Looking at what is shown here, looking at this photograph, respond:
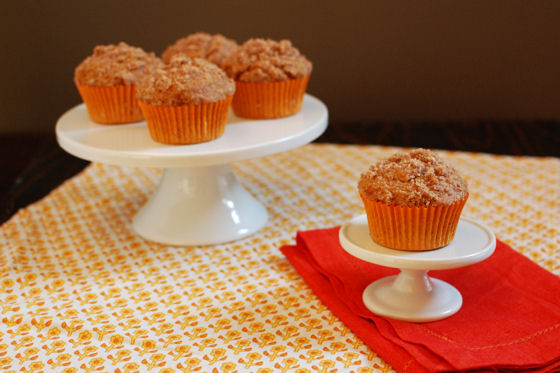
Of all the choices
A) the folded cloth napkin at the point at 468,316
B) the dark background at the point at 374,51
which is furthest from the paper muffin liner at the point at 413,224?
the dark background at the point at 374,51

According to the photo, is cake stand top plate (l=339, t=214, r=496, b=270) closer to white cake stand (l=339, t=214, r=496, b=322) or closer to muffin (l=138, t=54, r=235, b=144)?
white cake stand (l=339, t=214, r=496, b=322)

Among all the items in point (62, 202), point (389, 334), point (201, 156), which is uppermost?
point (201, 156)

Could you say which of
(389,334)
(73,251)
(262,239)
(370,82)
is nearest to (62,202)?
(73,251)

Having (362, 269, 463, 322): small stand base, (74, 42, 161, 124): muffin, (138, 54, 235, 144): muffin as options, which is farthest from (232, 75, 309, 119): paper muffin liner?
(362, 269, 463, 322): small stand base

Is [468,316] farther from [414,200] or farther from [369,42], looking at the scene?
[369,42]

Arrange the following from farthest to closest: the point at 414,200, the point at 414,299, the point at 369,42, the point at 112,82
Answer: the point at 369,42, the point at 112,82, the point at 414,299, the point at 414,200

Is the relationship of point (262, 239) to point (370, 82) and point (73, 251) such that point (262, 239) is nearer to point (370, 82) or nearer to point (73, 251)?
point (73, 251)

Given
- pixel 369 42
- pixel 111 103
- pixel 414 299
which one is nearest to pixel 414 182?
pixel 414 299
